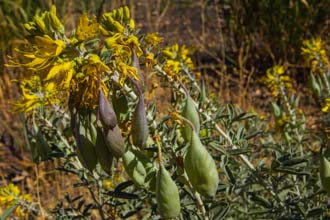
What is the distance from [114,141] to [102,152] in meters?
0.05

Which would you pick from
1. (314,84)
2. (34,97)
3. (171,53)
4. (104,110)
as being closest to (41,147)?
(34,97)

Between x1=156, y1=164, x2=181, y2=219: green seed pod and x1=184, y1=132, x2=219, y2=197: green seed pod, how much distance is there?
0.12ft

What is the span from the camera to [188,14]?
16.7 feet

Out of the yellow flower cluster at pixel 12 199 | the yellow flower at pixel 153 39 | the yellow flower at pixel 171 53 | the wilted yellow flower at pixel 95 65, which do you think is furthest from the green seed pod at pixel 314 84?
the wilted yellow flower at pixel 95 65

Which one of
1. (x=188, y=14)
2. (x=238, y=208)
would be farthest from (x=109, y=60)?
(x=188, y=14)

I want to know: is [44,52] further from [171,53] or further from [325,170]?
[171,53]

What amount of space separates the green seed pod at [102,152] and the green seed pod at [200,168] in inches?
5.1

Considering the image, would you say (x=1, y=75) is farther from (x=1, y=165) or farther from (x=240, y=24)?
(x=240, y=24)

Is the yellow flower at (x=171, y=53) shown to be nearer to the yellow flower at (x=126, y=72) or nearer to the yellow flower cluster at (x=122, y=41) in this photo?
the yellow flower cluster at (x=122, y=41)

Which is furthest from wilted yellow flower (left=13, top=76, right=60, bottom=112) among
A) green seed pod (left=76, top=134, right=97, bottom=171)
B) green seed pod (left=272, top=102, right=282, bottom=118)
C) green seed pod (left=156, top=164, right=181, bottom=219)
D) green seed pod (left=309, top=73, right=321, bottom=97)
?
green seed pod (left=309, top=73, right=321, bottom=97)

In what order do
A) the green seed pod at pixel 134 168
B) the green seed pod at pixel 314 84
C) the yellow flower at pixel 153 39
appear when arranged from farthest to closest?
the green seed pod at pixel 314 84 → the yellow flower at pixel 153 39 → the green seed pod at pixel 134 168

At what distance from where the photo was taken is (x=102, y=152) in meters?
0.88

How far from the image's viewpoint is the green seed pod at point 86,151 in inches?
34.6

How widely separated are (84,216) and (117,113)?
57 centimetres
